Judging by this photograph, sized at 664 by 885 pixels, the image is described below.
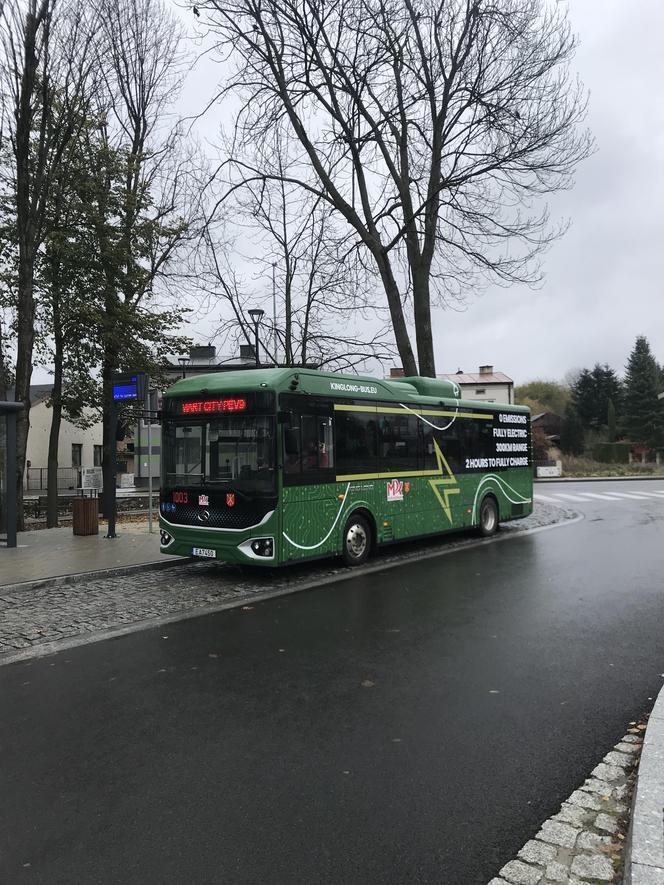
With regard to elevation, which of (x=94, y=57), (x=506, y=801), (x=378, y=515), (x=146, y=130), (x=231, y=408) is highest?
(x=146, y=130)

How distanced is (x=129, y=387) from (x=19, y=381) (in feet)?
11.9

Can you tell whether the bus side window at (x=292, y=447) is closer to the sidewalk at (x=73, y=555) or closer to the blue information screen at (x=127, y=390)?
the sidewalk at (x=73, y=555)

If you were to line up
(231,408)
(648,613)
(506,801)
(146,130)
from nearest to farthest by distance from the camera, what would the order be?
1. (506,801)
2. (648,613)
3. (231,408)
4. (146,130)

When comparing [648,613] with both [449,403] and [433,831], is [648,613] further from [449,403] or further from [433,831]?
[449,403]

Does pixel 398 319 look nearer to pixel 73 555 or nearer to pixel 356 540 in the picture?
pixel 356 540

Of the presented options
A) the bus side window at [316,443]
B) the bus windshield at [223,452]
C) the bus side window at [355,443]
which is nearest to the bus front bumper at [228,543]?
the bus windshield at [223,452]

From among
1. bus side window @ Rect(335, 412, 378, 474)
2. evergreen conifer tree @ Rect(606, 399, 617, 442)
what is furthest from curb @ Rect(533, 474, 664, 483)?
bus side window @ Rect(335, 412, 378, 474)

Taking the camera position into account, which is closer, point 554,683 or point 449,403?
point 554,683

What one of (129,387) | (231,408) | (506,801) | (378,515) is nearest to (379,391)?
(378,515)

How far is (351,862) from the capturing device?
108 inches

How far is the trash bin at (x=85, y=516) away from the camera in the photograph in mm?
13383

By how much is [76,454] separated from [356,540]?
146ft

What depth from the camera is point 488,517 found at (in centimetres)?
1445

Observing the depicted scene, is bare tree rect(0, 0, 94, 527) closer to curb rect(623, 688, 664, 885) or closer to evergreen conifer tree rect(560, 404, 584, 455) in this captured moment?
curb rect(623, 688, 664, 885)
